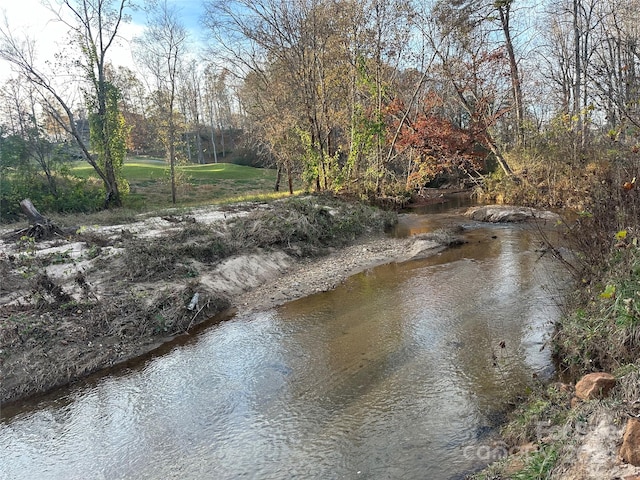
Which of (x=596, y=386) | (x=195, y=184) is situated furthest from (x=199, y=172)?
(x=596, y=386)

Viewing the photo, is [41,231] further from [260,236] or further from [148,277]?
[260,236]

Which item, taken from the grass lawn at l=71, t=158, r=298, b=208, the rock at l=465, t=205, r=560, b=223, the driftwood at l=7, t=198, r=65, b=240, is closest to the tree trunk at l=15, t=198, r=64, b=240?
the driftwood at l=7, t=198, r=65, b=240

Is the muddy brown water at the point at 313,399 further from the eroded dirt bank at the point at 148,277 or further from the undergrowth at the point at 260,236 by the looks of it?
the undergrowth at the point at 260,236

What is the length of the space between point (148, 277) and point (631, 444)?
30.9 ft

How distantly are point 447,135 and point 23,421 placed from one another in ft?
76.9

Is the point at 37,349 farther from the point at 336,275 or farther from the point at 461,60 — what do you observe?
the point at 461,60

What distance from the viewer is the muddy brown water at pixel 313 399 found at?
15.6ft

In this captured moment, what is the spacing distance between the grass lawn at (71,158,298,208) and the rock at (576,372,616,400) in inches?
773

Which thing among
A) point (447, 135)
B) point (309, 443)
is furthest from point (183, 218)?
point (447, 135)

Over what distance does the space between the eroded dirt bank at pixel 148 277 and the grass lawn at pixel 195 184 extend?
9.25 metres

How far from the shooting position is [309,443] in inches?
197

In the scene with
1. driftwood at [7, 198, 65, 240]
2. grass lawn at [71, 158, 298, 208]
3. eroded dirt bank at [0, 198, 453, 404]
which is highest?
grass lawn at [71, 158, 298, 208]

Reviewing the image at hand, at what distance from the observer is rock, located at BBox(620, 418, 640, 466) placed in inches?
110

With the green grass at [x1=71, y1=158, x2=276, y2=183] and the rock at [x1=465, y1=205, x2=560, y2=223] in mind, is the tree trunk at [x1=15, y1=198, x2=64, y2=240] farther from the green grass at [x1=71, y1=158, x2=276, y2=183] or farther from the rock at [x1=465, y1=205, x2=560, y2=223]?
the green grass at [x1=71, y1=158, x2=276, y2=183]
